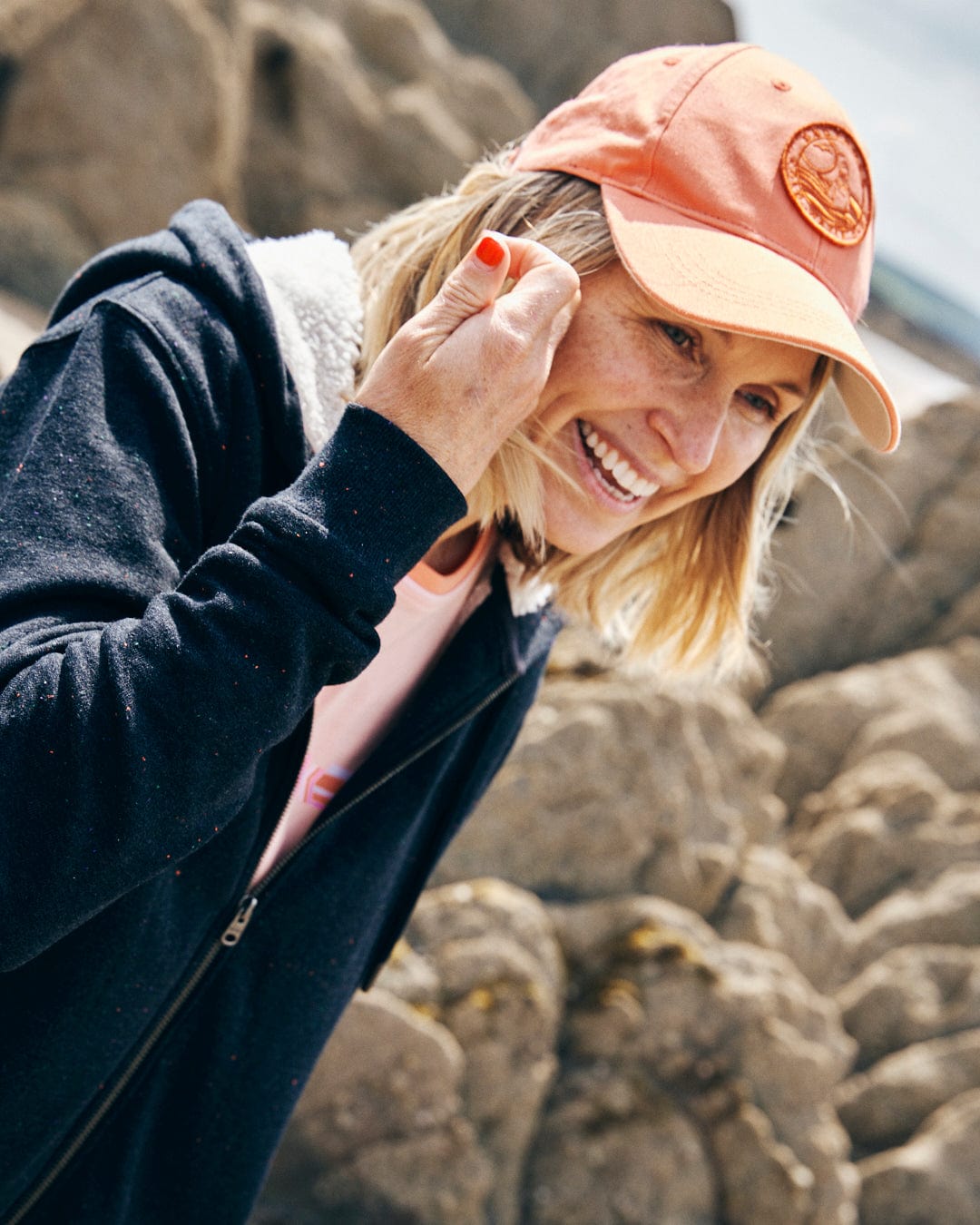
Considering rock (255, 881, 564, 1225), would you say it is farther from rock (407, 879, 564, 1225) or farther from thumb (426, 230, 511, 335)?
thumb (426, 230, 511, 335)

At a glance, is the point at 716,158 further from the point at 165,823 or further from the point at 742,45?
the point at 165,823

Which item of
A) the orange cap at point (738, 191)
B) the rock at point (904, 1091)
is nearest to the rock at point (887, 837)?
the rock at point (904, 1091)

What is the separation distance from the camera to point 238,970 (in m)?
1.95

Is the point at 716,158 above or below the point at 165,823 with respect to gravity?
above

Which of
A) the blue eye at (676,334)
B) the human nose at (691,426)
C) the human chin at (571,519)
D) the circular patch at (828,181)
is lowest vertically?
the human chin at (571,519)

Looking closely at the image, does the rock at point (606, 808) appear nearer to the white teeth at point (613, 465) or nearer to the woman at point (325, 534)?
the woman at point (325, 534)

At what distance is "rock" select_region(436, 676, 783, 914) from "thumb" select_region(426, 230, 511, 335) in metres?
3.29

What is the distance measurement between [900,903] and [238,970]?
5025 millimetres

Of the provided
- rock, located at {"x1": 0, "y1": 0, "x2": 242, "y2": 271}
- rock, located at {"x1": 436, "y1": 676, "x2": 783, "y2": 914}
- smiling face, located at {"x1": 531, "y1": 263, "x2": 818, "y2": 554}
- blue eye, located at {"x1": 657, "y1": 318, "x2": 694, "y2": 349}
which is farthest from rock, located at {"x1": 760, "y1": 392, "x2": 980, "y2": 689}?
blue eye, located at {"x1": 657, "y1": 318, "x2": 694, "y2": 349}

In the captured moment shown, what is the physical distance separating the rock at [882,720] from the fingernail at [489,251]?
6.51 metres

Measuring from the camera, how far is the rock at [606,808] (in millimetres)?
4594

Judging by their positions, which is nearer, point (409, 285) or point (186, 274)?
point (186, 274)

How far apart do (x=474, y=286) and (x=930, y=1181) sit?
4495 mm

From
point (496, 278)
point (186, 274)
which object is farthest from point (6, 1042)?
point (496, 278)
